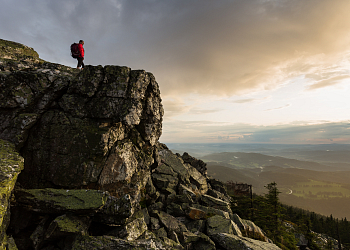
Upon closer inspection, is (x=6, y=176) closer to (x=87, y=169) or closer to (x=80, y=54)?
(x=87, y=169)

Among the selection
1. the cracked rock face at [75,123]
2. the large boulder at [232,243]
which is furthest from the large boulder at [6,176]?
the large boulder at [232,243]

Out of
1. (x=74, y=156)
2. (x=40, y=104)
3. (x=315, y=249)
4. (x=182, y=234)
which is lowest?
(x=315, y=249)

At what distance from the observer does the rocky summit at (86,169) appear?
1257 cm

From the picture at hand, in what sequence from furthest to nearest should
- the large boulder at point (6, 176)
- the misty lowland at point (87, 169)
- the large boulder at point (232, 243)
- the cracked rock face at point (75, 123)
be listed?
the cracked rock face at point (75, 123) → the large boulder at point (232, 243) → the misty lowland at point (87, 169) → the large boulder at point (6, 176)

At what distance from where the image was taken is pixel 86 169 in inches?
714

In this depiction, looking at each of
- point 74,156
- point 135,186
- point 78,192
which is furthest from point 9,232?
point 135,186

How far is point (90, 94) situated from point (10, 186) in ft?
39.4

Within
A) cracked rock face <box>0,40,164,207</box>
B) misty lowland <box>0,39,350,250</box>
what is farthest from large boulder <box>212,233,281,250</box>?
cracked rock face <box>0,40,164,207</box>

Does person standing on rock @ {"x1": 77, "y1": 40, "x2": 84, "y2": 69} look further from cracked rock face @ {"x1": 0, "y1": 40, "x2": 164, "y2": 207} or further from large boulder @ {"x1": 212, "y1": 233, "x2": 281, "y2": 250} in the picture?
large boulder @ {"x1": 212, "y1": 233, "x2": 281, "y2": 250}

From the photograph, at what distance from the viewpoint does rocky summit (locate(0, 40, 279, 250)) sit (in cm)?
1257

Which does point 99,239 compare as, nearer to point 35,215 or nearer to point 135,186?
point 35,215

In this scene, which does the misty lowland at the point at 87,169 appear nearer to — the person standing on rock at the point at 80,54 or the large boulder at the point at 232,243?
the large boulder at the point at 232,243

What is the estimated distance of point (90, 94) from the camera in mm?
19828

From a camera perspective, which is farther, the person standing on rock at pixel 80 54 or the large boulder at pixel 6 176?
the person standing on rock at pixel 80 54
